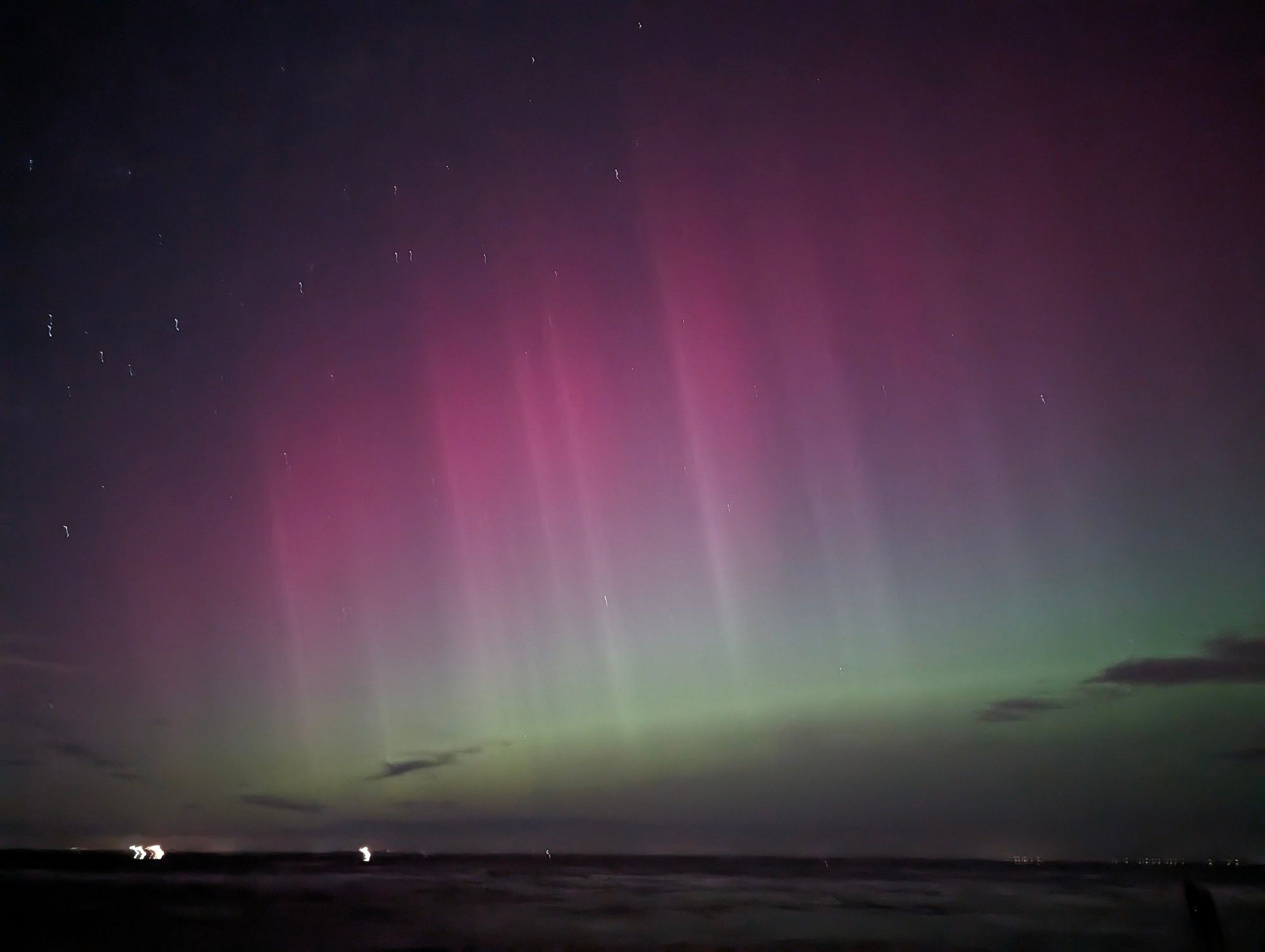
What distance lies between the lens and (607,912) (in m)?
35.6

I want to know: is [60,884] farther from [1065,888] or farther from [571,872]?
[1065,888]

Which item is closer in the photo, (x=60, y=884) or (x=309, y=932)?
(x=309, y=932)

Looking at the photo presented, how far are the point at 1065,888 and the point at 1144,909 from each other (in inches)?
592

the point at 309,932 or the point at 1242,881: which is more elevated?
the point at 309,932

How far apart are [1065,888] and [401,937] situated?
4376cm

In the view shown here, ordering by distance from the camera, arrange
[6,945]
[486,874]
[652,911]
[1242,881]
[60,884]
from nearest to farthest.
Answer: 1. [6,945]
2. [652,911]
3. [60,884]
4. [1242,881]
5. [486,874]

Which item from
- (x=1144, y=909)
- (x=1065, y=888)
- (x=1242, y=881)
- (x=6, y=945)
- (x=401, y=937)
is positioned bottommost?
(x=1242, y=881)

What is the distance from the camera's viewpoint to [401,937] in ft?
84.0

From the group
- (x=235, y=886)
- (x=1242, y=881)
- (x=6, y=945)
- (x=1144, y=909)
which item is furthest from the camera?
(x=1242, y=881)

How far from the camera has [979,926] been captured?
31.1m

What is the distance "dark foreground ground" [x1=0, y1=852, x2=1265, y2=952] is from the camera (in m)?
25.8

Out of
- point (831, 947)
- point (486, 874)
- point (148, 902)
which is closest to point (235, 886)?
point (148, 902)

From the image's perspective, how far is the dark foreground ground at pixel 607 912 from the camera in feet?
84.6

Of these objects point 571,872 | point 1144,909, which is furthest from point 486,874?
point 1144,909
